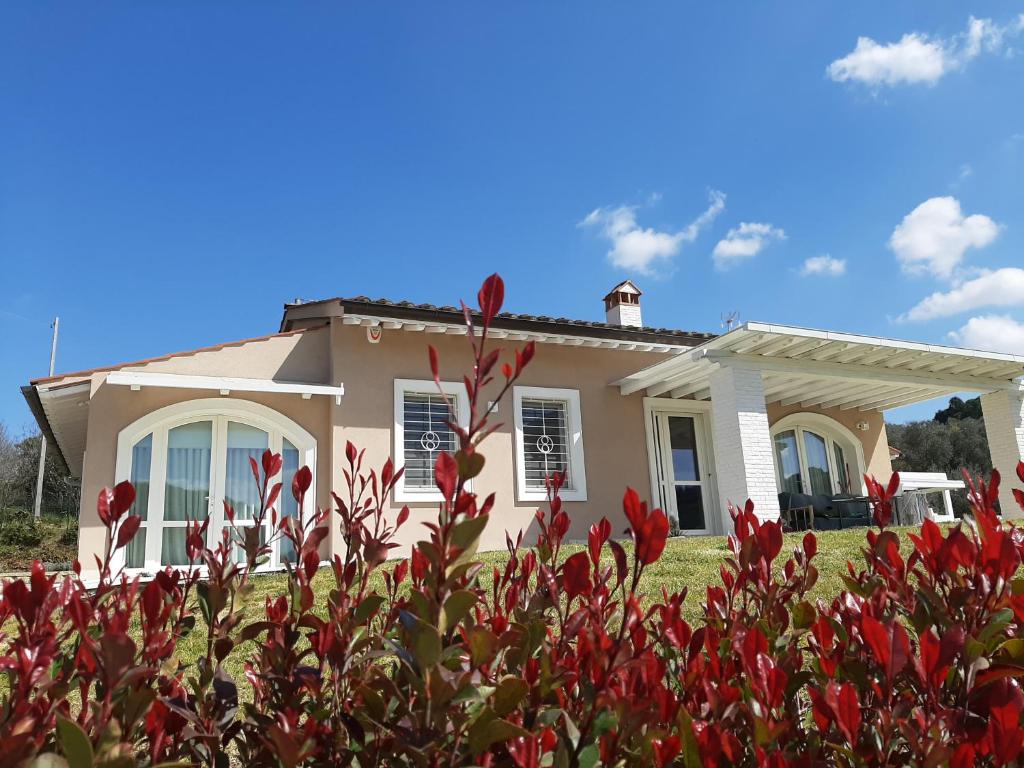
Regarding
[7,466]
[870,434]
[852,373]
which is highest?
[7,466]

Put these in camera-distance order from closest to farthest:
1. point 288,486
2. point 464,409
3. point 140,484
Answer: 1. point 140,484
2. point 288,486
3. point 464,409

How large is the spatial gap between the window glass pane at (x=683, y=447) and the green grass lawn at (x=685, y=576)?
3.89 meters

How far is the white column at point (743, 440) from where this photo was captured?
10781 millimetres

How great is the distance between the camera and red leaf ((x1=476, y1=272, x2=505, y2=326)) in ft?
3.81

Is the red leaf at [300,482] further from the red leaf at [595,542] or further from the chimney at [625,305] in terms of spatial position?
the chimney at [625,305]

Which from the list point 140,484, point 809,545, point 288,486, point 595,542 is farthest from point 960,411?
point 595,542

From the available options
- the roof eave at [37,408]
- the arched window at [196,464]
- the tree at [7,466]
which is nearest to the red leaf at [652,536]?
the arched window at [196,464]

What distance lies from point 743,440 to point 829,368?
2.79 metres

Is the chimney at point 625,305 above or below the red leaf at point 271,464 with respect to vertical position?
above

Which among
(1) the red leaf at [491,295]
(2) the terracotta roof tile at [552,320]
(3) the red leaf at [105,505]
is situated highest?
(2) the terracotta roof tile at [552,320]

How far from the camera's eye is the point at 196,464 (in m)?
10.4

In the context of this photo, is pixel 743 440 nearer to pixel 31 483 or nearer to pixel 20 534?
pixel 20 534

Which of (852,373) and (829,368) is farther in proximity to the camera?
(852,373)

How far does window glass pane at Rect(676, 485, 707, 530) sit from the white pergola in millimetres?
1921
